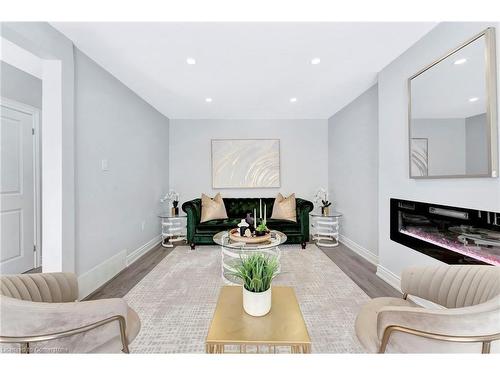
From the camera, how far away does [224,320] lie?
4.01ft

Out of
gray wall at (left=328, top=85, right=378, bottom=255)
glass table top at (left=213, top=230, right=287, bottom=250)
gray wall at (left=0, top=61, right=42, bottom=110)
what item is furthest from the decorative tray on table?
gray wall at (left=0, top=61, right=42, bottom=110)

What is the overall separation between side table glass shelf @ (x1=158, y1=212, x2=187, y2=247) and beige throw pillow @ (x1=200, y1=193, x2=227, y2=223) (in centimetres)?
38

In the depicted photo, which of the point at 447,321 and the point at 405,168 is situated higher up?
the point at 405,168

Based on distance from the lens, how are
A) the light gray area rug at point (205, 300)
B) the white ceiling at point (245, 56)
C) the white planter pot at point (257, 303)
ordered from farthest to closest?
the white ceiling at point (245, 56) < the light gray area rug at point (205, 300) < the white planter pot at point (257, 303)

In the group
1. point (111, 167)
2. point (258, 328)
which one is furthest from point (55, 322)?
point (111, 167)

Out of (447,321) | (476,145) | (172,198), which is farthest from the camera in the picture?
(172,198)

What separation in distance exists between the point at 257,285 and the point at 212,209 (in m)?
2.91

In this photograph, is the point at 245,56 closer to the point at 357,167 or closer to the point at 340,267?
the point at 357,167

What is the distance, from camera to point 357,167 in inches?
143

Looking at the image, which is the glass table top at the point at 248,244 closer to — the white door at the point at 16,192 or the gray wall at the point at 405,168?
the gray wall at the point at 405,168

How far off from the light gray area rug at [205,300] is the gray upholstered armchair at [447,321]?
0.54 m

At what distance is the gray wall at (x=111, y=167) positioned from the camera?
2309 mm

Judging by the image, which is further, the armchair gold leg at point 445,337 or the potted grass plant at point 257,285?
the potted grass plant at point 257,285

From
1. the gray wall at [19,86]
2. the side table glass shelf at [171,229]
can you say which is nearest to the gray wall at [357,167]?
the side table glass shelf at [171,229]
